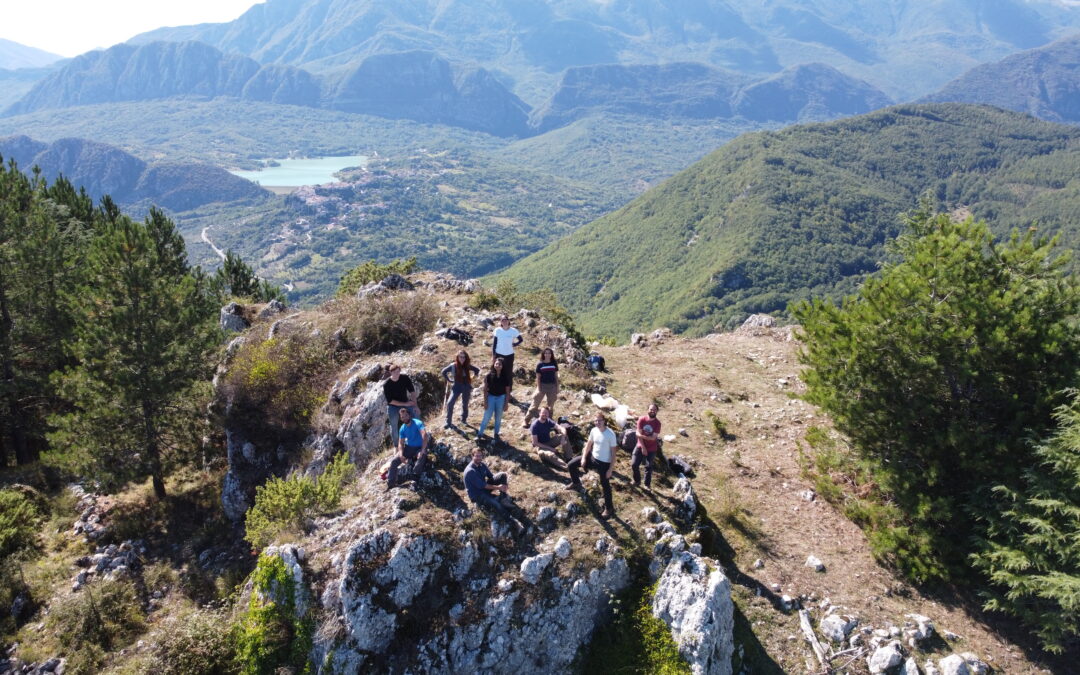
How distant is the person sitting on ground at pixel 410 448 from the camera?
12.3 meters

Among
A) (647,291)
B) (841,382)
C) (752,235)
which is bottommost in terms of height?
(647,291)

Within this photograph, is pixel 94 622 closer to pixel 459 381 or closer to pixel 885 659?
pixel 459 381

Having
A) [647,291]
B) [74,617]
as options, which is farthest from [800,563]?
[647,291]

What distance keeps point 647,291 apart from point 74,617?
153712 millimetres

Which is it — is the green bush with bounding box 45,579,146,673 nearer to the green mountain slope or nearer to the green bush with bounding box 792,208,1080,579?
the green bush with bounding box 792,208,1080,579

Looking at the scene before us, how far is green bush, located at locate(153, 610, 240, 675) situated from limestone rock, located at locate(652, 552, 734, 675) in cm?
877

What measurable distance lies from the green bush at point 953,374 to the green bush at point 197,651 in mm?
14312

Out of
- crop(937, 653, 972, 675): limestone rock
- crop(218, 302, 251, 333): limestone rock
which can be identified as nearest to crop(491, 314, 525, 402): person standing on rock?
crop(937, 653, 972, 675): limestone rock

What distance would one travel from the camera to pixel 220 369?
19.9m

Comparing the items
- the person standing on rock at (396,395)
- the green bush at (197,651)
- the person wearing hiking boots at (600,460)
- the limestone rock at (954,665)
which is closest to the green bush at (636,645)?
the person wearing hiking boots at (600,460)

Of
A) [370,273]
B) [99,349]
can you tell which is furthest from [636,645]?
[370,273]

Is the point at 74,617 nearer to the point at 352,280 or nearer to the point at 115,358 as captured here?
the point at 115,358

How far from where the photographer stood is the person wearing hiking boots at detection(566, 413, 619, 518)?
38.9 feet

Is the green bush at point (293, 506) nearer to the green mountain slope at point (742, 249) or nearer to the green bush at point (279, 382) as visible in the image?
the green bush at point (279, 382)
